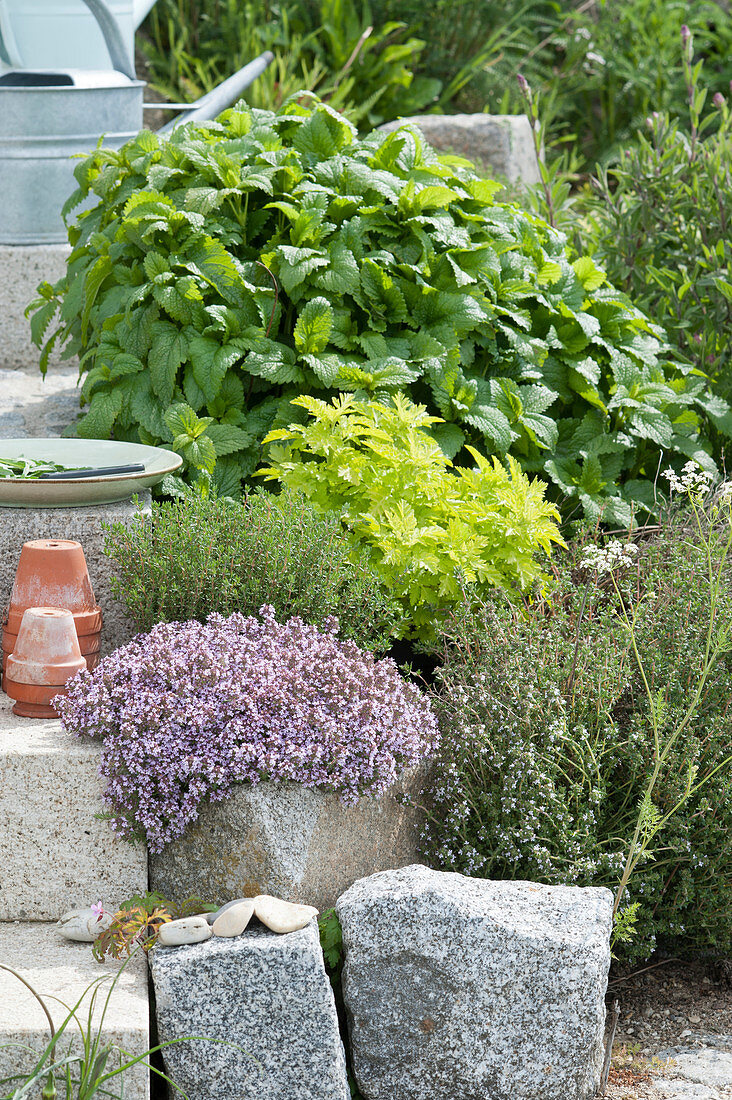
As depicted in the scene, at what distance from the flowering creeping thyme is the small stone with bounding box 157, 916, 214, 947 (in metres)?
0.20

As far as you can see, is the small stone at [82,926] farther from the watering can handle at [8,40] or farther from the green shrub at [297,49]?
the green shrub at [297,49]

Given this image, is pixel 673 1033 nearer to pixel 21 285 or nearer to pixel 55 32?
pixel 21 285

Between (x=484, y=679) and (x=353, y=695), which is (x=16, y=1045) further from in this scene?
(x=484, y=679)

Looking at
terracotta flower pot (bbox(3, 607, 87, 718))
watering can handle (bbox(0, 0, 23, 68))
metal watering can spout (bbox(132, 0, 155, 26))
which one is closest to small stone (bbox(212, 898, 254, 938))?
terracotta flower pot (bbox(3, 607, 87, 718))

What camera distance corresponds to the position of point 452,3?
→ 24.0 ft

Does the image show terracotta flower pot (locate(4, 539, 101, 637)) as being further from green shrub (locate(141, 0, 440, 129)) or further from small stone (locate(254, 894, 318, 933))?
green shrub (locate(141, 0, 440, 129))

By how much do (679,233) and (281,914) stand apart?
318 centimetres

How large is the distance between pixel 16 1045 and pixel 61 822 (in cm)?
50

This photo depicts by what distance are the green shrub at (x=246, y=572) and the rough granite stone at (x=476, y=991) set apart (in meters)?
0.72

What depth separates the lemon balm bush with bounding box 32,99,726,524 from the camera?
323cm

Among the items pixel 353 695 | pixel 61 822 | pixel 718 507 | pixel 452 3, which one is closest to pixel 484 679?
pixel 353 695

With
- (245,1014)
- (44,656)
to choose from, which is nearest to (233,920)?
(245,1014)

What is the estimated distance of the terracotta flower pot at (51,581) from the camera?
2.58m

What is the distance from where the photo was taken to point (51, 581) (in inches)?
102
